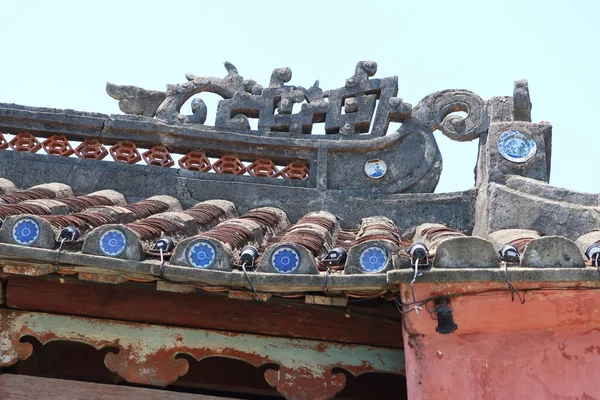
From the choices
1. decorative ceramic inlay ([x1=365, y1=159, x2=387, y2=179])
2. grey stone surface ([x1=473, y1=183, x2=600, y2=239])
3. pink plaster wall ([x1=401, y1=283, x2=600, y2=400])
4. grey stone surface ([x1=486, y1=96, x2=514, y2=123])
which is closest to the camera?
pink plaster wall ([x1=401, y1=283, x2=600, y2=400])

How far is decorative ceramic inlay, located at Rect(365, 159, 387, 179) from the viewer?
24.2ft

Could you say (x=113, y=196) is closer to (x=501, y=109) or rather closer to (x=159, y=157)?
(x=159, y=157)

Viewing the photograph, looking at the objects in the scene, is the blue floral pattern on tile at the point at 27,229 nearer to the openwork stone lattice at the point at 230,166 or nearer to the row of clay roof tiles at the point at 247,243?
the row of clay roof tiles at the point at 247,243

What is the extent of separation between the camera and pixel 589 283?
4.72m

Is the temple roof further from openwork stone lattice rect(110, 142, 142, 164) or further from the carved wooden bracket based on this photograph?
the carved wooden bracket

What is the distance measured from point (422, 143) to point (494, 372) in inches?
115

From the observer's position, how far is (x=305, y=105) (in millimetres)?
7551

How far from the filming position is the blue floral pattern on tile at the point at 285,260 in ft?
15.8

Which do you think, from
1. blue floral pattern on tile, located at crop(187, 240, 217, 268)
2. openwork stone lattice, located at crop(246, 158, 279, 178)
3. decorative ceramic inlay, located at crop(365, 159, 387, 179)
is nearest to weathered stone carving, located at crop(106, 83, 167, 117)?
openwork stone lattice, located at crop(246, 158, 279, 178)

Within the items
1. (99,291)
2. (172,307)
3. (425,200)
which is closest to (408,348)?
(172,307)

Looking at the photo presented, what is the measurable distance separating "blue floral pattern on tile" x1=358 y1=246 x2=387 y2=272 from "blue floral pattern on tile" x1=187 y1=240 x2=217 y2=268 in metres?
0.77

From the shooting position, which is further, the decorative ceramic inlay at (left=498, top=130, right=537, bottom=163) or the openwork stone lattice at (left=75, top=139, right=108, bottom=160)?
the openwork stone lattice at (left=75, top=139, right=108, bottom=160)

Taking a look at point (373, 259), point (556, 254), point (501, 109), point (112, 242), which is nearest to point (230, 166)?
point (501, 109)

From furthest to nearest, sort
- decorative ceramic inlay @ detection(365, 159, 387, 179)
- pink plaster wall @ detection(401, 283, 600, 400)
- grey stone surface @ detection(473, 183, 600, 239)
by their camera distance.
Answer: decorative ceramic inlay @ detection(365, 159, 387, 179), grey stone surface @ detection(473, 183, 600, 239), pink plaster wall @ detection(401, 283, 600, 400)
